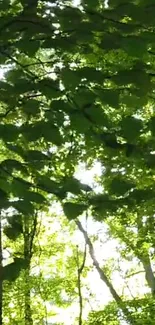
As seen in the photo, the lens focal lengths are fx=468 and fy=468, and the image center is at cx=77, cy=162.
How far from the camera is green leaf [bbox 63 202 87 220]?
1807 mm

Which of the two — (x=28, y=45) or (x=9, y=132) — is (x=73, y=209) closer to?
(x=9, y=132)

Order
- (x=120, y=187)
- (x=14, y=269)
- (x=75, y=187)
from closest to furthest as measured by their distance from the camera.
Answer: (x=14, y=269) → (x=75, y=187) → (x=120, y=187)

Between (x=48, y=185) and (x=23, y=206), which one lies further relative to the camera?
(x=48, y=185)

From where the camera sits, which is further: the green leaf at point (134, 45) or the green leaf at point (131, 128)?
the green leaf at point (131, 128)

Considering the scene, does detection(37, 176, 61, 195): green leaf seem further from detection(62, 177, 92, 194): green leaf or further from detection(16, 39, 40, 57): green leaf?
detection(16, 39, 40, 57): green leaf

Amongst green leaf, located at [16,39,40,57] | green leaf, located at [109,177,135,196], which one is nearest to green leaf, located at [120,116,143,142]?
green leaf, located at [109,177,135,196]

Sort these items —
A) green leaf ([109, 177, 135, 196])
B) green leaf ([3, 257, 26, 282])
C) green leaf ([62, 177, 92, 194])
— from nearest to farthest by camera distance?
green leaf ([3, 257, 26, 282])
green leaf ([62, 177, 92, 194])
green leaf ([109, 177, 135, 196])

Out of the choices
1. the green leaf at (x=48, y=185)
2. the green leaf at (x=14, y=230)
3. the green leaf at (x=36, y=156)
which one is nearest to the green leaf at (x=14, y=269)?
the green leaf at (x=14, y=230)

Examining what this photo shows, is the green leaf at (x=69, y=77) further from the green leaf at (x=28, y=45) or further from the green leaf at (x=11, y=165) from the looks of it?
the green leaf at (x=11, y=165)

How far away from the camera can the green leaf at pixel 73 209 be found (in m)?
1.81

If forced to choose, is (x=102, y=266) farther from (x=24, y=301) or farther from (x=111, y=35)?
(x=111, y=35)

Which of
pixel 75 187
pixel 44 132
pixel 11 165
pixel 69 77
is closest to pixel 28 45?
pixel 69 77

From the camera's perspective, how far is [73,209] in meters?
1.81

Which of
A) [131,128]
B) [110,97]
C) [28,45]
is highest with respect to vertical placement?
[28,45]
